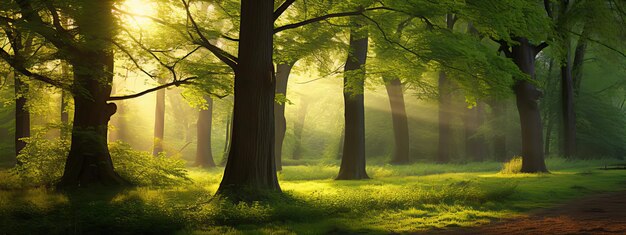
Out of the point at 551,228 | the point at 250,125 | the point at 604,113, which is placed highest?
the point at 604,113

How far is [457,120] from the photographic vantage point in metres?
43.2

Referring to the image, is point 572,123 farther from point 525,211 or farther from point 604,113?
point 525,211

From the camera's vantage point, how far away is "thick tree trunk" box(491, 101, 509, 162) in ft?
130

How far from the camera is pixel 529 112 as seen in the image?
82.2 ft

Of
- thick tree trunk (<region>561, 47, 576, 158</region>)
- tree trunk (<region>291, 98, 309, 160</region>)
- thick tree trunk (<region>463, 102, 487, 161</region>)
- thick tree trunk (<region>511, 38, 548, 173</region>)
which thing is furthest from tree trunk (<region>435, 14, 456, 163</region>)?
tree trunk (<region>291, 98, 309, 160</region>)

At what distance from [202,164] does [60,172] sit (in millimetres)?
19769

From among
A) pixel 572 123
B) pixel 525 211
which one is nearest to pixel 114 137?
pixel 572 123

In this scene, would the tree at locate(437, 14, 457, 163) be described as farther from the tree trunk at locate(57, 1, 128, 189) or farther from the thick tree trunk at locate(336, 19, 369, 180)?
the tree trunk at locate(57, 1, 128, 189)

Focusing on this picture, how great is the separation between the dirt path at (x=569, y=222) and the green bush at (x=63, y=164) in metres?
10.9

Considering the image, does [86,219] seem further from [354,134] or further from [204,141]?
[204,141]

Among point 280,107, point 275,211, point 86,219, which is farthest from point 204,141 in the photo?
point 86,219

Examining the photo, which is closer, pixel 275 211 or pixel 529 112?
pixel 275 211

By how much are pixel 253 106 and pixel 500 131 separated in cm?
3002

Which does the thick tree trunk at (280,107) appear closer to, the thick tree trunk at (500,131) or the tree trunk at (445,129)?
the tree trunk at (445,129)
